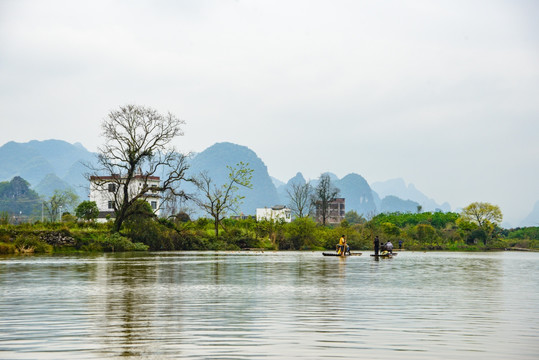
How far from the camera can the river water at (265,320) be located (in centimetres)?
905

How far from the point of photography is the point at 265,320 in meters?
12.3

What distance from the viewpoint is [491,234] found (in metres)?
106

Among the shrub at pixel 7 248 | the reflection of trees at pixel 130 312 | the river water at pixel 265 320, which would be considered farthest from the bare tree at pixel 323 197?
the river water at pixel 265 320

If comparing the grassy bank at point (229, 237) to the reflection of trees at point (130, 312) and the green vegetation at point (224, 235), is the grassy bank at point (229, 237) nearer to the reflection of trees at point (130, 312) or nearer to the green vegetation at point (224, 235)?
the green vegetation at point (224, 235)

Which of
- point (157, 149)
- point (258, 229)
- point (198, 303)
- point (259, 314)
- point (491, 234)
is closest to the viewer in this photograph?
point (259, 314)

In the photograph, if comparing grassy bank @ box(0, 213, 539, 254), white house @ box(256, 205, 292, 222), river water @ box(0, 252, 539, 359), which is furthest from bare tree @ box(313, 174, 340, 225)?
river water @ box(0, 252, 539, 359)

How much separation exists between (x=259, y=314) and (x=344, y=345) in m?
4.03

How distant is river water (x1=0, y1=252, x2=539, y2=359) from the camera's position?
9055 millimetres

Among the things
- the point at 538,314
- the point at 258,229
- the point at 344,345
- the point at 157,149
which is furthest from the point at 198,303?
the point at 258,229

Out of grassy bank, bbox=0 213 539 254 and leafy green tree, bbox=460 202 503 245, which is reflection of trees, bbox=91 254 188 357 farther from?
leafy green tree, bbox=460 202 503 245

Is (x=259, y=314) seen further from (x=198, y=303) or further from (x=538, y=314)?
(x=538, y=314)

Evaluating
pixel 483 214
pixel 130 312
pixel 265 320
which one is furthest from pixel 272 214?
pixel 265 320

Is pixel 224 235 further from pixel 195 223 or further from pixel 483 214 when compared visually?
pixel 483 214

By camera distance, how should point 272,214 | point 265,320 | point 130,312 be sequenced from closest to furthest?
point 265,320
point 130,312
point 272,214
